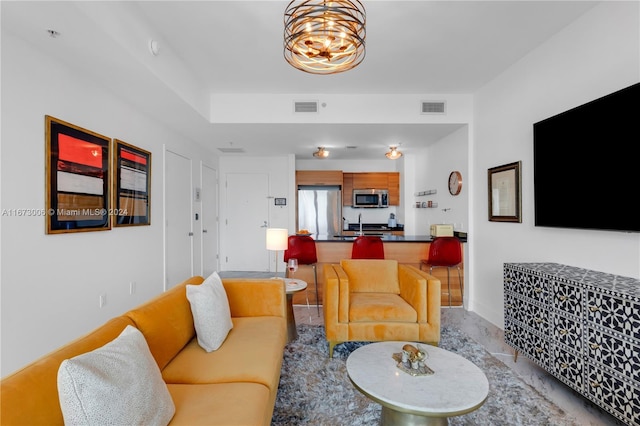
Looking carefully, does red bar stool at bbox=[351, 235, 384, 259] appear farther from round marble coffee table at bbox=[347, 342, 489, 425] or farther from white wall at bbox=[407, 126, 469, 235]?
round marble coffee table at bbox=[347, 342, 489, 425]

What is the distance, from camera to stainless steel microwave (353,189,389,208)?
21.7 ft

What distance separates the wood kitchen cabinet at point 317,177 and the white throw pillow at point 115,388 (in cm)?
536

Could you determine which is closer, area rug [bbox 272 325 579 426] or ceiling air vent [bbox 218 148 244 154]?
area rug [bbox 272 325 579 426]

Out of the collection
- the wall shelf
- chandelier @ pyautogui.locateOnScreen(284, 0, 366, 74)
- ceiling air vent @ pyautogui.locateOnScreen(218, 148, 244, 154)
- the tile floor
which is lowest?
the tile floor

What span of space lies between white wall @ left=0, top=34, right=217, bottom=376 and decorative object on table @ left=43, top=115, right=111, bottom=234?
6 centimetres

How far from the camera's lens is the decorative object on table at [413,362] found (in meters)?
1.64

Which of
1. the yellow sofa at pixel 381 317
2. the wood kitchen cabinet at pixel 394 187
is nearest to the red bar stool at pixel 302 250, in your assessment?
the yellow sofa at pixel 381 317

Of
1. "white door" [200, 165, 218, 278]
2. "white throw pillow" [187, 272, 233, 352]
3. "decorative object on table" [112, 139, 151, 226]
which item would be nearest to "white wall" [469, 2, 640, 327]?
"white throw pillow" [187, 272, 233, 352]

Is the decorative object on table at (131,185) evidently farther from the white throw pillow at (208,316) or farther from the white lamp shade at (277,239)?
the white throw pillow at (208,316)

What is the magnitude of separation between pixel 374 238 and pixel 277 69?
7.41 feet

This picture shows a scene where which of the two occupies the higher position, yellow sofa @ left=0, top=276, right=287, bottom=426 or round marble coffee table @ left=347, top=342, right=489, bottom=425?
yellow sofa @ left=0, top=276, right=287, bottom=426

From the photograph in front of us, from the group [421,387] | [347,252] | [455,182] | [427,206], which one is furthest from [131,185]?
[427,206]

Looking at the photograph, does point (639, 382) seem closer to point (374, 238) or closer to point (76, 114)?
point (374, 238)

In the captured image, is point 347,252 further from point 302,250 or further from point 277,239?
point 277,239
